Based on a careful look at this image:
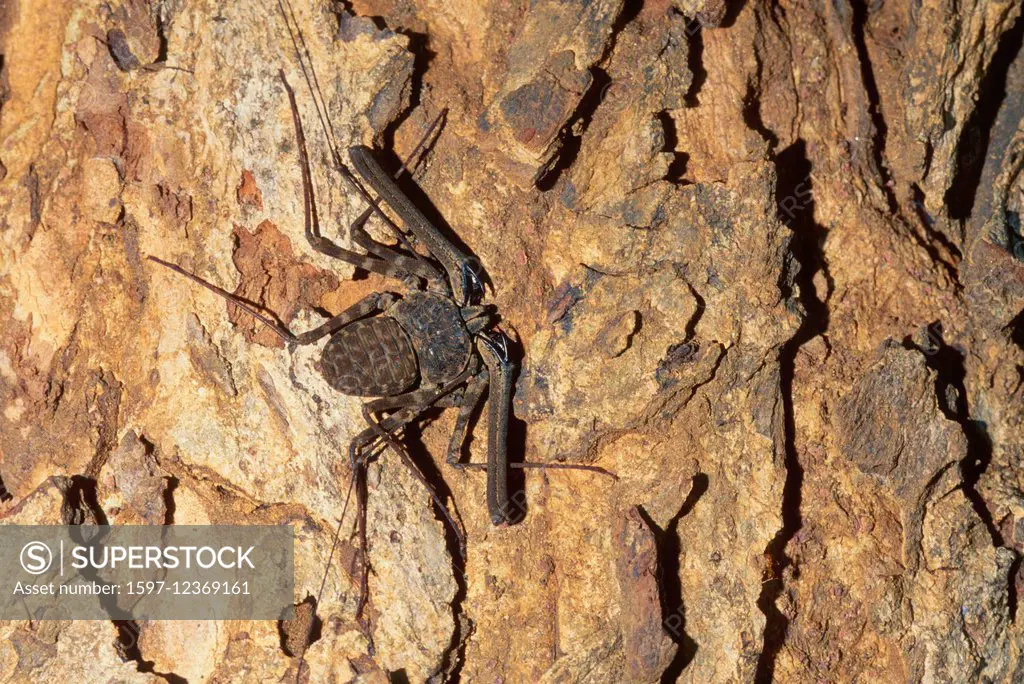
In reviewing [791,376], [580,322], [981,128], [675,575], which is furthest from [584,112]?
[675,575]

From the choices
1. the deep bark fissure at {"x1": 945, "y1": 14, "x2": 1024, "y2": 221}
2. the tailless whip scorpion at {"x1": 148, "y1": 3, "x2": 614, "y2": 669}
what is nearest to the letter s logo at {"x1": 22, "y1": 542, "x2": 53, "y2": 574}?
the tailless whip scorpion at {"x1": 148, "y1": 3, "x2": 614, "y2": 669}

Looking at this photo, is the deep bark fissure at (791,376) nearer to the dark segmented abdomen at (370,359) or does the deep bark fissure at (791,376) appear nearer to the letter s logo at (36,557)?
the dark segmented abdomen at (370,359)

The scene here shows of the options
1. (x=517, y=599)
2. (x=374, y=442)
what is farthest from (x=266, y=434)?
A: (x=517, y=599)

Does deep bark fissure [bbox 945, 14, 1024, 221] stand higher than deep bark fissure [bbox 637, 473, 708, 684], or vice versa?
deep bark fissure [bbox 945, 14, 1024, 221]

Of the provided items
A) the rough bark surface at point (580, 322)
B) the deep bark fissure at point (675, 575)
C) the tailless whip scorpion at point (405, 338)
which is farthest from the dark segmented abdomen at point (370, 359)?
the deep bark fissure at point (675, 575)

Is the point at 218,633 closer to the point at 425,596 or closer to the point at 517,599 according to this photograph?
the point at 425,596

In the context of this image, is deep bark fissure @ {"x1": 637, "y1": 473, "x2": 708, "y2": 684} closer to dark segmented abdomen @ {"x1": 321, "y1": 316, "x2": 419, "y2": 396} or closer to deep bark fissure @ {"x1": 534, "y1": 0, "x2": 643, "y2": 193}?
dark segmented abdomen @ {"x1": 321, "y1": 316, "x2": 419, "y2": 396}
